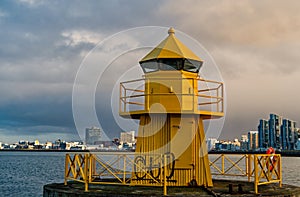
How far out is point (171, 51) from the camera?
640 inches

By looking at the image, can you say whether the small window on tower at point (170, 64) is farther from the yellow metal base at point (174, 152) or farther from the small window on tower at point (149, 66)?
the yellow metal base at point (174, 152)

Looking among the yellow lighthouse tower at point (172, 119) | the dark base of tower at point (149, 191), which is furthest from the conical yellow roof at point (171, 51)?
the dark base of tower at point (149, 191)

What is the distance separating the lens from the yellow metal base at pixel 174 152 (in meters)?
15.8

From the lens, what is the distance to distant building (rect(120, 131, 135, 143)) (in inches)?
661

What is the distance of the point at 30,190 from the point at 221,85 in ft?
94.6

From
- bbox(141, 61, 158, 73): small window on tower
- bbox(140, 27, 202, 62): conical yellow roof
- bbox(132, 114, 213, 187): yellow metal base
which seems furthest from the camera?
bbox(141, 61, 158, 73): small window on tower

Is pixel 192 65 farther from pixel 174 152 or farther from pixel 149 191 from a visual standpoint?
pixel 149 191

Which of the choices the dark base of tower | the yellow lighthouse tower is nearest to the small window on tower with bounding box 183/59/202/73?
the yellow lighthouse tower

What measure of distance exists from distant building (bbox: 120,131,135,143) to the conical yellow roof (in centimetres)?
322

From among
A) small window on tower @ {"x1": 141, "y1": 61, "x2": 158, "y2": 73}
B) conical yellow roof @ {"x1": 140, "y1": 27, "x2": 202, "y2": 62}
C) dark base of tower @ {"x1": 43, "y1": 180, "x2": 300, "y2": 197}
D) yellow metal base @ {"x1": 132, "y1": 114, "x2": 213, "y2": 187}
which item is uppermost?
conical yellow roof @ {"x1": 140, "y1": 27, "x2": 202, "y2": 62}

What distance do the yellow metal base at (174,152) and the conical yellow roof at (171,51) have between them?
2435mm

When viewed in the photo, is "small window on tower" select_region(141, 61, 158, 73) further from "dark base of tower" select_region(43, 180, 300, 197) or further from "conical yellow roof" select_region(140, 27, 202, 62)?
"dark base of tower" select_region(43, 180, 300, 197)

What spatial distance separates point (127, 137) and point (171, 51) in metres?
4.18

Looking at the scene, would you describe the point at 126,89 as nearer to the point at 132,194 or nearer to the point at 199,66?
the point at 199,66
